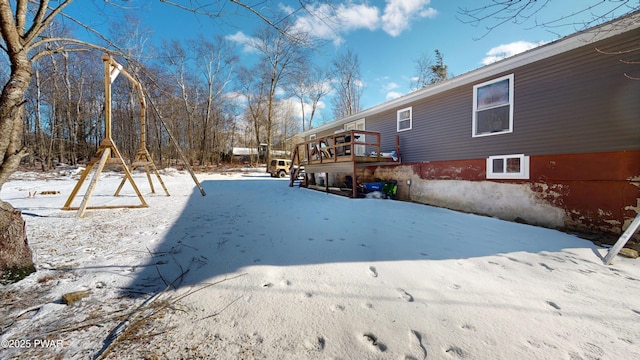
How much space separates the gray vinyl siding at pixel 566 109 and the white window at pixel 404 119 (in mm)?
1519

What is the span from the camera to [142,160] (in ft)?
21.3

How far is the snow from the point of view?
1443mm

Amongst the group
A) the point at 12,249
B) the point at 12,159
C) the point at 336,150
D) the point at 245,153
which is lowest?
the point at 12,249

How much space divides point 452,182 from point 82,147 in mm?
26988

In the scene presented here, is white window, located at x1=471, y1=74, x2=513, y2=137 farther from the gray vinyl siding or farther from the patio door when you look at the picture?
the patio door

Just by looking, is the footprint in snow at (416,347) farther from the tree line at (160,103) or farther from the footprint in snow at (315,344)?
the tree line at (160,103)

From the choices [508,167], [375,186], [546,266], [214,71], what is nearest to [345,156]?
[375,186]

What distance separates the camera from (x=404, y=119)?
28.1ft

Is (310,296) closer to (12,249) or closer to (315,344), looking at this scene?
(315,344)

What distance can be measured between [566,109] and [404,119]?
4.31m

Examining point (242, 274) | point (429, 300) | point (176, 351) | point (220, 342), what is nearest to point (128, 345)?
point (176, 351)

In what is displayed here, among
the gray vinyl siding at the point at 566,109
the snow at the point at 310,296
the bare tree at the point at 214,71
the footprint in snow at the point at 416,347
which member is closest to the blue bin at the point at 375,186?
the gray vinyl siding at the point at 566,109

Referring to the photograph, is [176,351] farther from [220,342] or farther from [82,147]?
[82,147]

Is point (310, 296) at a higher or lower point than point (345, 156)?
lower
